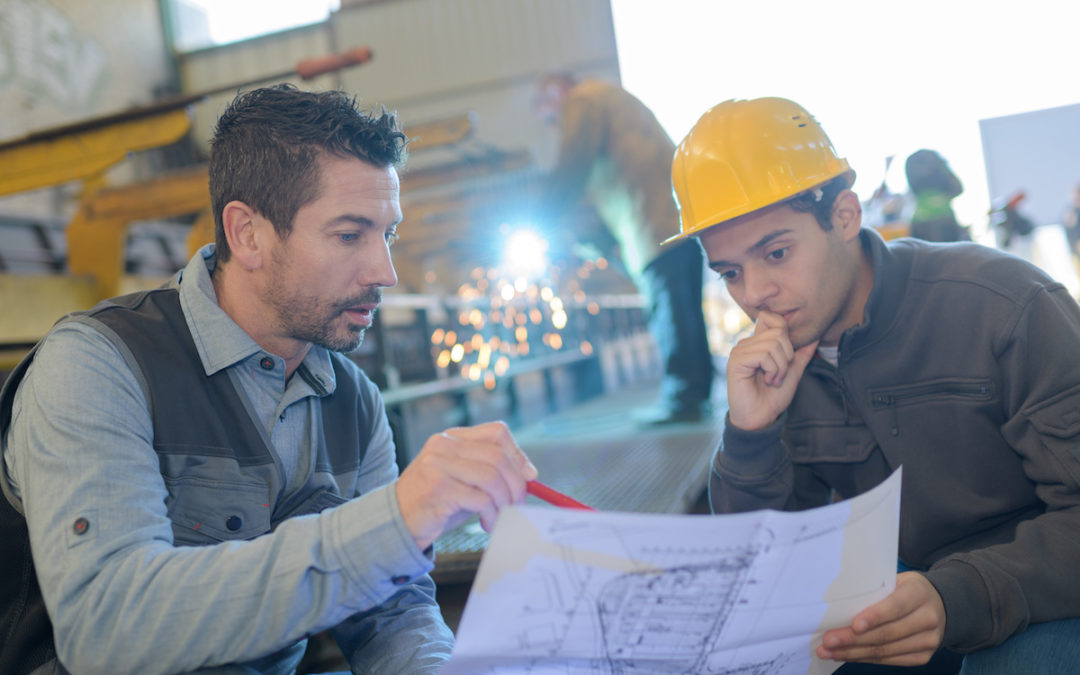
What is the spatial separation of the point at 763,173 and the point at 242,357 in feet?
3.19

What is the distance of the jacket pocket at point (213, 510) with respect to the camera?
0.97 metres

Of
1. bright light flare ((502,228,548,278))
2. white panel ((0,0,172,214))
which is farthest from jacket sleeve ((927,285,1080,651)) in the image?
white panel ((0,0,172,214))

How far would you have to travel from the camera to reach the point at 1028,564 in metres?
1.03

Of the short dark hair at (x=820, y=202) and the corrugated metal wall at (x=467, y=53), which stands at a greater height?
the corrugated metal wall at (x=467, y=53)

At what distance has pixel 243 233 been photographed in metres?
1.21

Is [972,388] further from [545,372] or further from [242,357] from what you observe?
[545,372]

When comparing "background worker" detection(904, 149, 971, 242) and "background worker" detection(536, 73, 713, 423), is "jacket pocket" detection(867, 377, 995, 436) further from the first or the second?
"background worker" detection(536, 73, 713, 423)

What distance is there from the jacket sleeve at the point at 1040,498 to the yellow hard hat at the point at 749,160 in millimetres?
450

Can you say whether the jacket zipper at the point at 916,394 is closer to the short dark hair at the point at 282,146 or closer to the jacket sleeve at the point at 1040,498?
the jacket sleeve at the point at 1040,498

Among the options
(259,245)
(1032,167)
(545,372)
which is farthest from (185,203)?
(1032,167)

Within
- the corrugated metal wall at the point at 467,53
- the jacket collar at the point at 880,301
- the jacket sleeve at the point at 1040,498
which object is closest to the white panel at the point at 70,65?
the corrugated metal wall at the point at 467,53

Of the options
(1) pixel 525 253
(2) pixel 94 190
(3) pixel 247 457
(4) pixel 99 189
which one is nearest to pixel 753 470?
(3) pixel 247 457

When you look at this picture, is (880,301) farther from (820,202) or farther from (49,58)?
(49,58)

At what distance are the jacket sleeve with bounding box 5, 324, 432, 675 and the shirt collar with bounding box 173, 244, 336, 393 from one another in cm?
24
